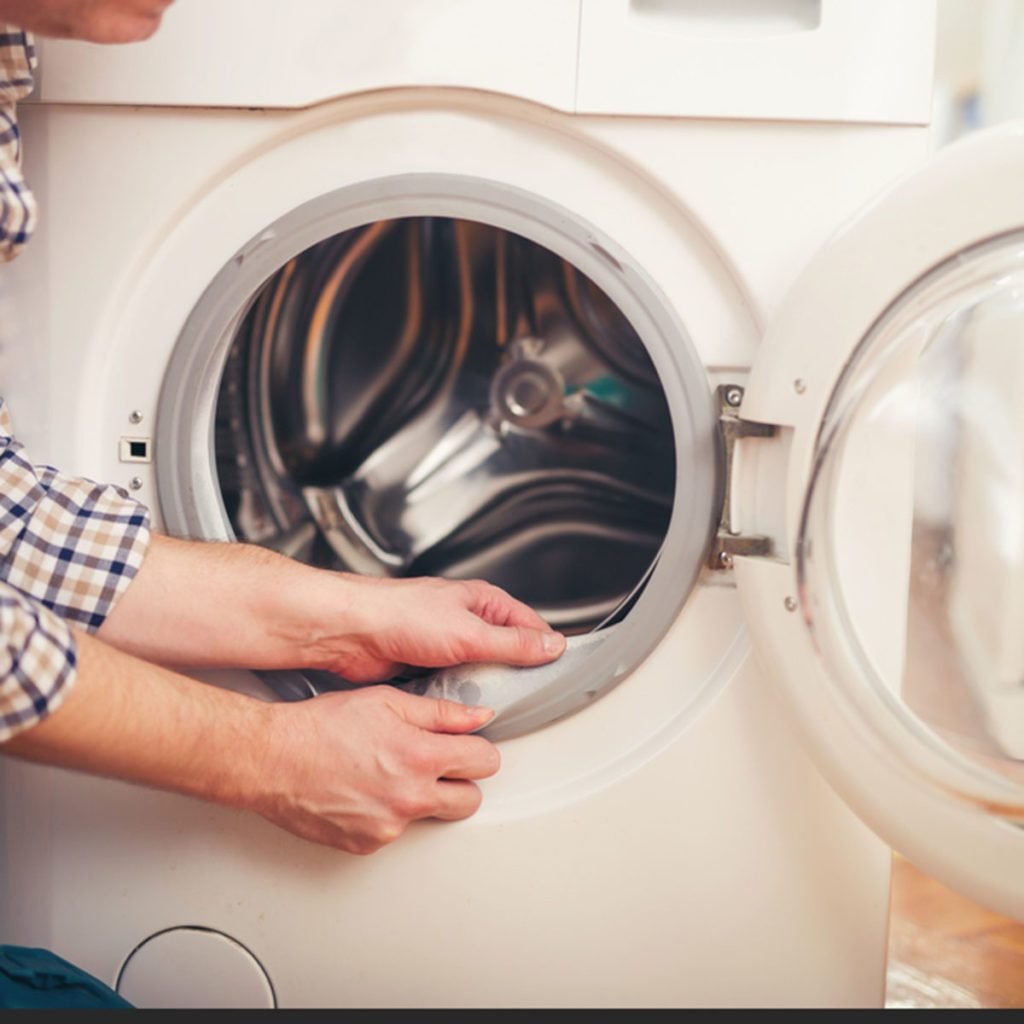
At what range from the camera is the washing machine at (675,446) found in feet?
2.13

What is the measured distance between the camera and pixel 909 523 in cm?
68

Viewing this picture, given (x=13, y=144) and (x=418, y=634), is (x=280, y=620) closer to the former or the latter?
(x=418, y=634)

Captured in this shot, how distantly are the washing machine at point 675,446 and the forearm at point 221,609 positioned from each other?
0.12ft

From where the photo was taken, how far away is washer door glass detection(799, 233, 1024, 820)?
64cm

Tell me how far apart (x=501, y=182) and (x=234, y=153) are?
0.20 meters

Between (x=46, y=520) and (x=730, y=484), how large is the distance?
0.48 meters

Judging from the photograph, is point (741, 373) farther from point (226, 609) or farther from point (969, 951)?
point (969, 951)

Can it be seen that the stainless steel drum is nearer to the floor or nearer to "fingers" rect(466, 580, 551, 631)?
"fingers" rect(466, 580, 551, 631)

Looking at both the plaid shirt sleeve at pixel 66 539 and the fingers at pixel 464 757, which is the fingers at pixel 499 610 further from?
the plaid shirt sleeve at pixel 66 539

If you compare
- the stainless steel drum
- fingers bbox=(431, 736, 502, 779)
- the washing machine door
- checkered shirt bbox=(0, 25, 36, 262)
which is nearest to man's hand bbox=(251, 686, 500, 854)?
fingers bbox=(431, 736, 502, 779)

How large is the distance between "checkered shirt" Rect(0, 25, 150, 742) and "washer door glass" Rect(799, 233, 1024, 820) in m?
0.48

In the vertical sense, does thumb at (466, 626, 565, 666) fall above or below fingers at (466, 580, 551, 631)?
below

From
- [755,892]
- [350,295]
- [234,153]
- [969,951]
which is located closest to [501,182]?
[234,153]

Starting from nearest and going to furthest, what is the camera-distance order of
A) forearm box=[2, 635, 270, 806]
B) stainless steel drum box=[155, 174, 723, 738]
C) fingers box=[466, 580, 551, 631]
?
forearm box=[2, 635, 270, 806] → fingers box=[466, 580, 551, 631] → stainless steel drum box=[155, 174, 723, 738]
